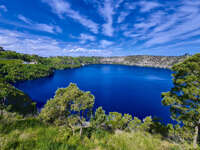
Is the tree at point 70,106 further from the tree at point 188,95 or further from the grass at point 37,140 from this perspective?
the tree at point 188,95

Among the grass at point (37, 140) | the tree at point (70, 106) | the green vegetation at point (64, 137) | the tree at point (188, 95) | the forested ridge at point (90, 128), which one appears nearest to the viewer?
the grass at point (37, 140)

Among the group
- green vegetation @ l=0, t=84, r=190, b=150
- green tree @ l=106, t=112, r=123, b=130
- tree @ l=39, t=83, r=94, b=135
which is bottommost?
green tree @ l=106, t=112, r=123, b=130

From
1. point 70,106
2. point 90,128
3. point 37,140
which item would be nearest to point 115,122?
point 70,106

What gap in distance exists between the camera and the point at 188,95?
760cm

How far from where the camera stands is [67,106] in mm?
9812

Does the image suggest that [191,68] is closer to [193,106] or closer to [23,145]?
[193,106]

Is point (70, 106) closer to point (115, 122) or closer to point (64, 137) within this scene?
Answer: point (64, 137)

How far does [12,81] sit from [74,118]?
10083 centimetres

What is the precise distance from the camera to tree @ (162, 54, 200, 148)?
7.32 metres

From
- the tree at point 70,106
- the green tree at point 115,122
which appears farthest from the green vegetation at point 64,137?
the green tree at point 115,122

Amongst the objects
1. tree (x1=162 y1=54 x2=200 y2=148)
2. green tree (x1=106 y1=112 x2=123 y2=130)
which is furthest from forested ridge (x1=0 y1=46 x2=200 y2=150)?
green tree (x1=106 y1=112 x2=123 y2=130)

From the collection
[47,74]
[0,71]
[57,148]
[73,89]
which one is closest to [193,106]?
[57,148]

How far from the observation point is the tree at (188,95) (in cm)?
732

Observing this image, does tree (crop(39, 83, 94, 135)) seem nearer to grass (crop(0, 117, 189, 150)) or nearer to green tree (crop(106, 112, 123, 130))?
grass (crop(0, 117, 189, 150))
